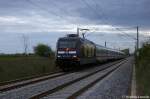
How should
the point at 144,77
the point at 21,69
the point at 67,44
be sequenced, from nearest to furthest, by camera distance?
the point at 144,77 < the point at 21,69 < the point at 67,44

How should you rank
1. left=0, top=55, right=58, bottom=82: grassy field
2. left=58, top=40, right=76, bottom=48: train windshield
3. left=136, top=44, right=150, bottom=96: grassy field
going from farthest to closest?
left=58, top=40, right=76, bottom=48: train windshield < left=0, top=55, right=58, bottom=82: grassy field < left=136, top=44, right=150, bottom=96: grassy field

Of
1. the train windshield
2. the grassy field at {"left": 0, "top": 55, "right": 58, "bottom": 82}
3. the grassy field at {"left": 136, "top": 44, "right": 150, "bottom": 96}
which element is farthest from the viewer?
the train windshield

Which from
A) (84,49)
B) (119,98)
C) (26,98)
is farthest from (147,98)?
(84,49)

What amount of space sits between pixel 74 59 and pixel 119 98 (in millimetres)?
22422

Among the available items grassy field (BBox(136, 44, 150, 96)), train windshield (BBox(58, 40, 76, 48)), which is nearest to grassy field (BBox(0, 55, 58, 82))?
train windshield (BBox(58, 40, 76, 48))

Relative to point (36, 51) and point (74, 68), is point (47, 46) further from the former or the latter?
point (74, 68)

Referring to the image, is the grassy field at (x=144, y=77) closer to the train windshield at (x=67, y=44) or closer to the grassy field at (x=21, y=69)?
the train windshield at (x=67, y=44)

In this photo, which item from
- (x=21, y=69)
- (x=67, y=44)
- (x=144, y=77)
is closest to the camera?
(x=144, y=77)

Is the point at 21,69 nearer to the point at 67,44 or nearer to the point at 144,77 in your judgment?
the point at 67,44

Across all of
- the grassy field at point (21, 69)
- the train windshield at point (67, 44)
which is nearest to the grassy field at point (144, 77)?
the train windshield at point (67, 44)

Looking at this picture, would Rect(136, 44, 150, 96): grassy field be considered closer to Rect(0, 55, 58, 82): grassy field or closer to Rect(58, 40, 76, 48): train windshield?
Rect(58, 40, 76, 48): train windshield

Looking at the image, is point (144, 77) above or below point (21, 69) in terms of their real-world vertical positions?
above

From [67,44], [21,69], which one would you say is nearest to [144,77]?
[67,44]

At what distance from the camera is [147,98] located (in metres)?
14.1
